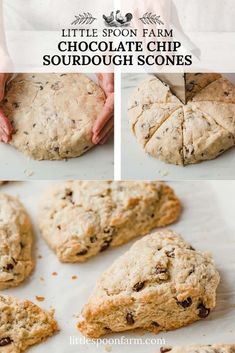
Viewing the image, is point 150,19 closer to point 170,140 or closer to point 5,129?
point 170,140

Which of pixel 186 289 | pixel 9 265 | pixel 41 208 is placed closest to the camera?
pixel 186 289

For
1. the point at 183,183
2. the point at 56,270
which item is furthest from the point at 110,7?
the point at 56,270

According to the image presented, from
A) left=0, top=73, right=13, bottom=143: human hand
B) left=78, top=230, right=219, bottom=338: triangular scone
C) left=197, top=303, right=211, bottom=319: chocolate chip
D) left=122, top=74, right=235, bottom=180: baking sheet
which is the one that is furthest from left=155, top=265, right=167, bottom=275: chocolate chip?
left=0, top=73, right=13, bottom=143: human hand

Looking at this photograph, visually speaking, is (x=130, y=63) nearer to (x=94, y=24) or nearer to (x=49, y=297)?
(x=94, y=24)

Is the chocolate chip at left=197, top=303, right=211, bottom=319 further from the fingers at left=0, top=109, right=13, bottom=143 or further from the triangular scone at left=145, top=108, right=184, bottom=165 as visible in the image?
the fingers at left=0, top=109, right=13, bottom=143

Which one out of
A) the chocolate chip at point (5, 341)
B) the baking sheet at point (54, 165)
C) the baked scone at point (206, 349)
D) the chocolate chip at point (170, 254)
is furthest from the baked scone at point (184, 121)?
the chocolate chip at point (5, 341)

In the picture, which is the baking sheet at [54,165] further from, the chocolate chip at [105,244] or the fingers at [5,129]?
the chocolate chip at [105,244]
